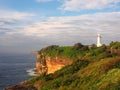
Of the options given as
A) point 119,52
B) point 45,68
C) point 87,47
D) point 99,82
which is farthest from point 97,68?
point 45,68

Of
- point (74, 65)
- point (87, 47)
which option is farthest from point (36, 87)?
point (87, 47)

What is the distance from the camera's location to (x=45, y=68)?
93312 mm

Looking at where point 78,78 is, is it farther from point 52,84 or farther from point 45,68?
point 45,68

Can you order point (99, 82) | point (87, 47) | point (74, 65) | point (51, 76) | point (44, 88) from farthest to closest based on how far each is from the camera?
point (87, 47), point (74, 65), point (51, 76), point (44, 88), point (99, 82)

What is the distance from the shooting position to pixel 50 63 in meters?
88.1

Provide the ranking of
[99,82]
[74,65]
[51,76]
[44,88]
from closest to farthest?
[99,82], [44,88], [51,76], [74,65]

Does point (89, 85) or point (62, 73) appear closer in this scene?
point (89, 85)

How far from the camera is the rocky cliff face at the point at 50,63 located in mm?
80069

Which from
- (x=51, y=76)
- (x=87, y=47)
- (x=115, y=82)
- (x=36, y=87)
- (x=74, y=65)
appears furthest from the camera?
(x=87, y=47)

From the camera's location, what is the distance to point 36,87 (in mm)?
42219

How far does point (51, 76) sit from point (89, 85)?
486 inches

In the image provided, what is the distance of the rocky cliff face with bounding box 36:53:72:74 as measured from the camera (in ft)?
263

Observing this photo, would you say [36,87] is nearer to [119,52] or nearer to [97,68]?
[97,68]

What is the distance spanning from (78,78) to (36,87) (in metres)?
6.12
